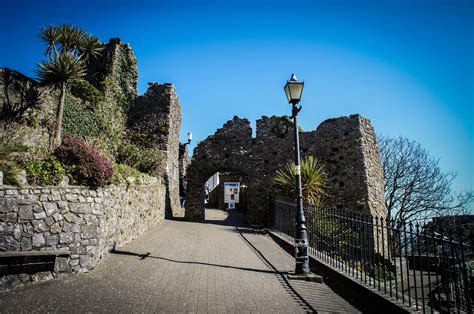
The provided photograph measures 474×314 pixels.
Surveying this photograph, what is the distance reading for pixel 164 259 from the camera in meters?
6.61

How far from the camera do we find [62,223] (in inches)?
218

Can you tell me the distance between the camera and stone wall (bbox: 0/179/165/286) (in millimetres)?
5051

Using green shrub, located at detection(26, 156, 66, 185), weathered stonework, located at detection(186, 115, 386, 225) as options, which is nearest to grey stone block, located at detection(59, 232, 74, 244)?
green shrub, located at detection(26, 156, 66, 185)

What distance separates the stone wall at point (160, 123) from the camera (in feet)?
47.2

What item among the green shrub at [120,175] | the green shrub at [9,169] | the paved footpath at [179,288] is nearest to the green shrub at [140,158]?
the green shrub at [120,175]

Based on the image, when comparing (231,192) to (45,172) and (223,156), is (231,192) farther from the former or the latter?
(45,172)

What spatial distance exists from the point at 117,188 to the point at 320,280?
5.73 m

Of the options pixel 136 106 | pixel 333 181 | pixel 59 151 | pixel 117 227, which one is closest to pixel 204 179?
pixel 136 106

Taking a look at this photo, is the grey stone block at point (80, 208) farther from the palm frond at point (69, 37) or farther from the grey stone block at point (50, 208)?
the palm frond at point (69, 37)

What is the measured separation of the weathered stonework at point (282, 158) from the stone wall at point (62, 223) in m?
8.45

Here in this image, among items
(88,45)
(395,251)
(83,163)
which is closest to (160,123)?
(88,45)

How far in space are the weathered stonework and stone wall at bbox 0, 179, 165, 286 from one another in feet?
27.7

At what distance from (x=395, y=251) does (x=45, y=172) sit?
6.97m

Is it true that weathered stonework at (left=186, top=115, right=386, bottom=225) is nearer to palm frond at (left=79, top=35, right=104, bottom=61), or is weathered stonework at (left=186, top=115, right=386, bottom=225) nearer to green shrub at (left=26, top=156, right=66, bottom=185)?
palm frond at (left=79, top=35, right=104, bottom=61)
